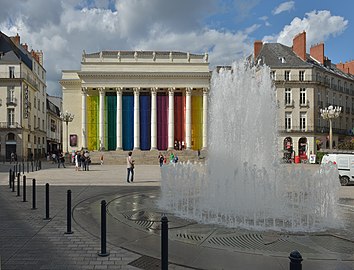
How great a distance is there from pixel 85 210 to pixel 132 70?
47.0 metres

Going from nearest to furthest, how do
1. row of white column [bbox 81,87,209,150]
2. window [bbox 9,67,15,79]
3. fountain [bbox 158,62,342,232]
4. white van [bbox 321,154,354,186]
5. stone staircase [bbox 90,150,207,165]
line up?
1. fountain [bbox 158,62,342,232]
2. white van [bbox 321,154,354,186]
3. stone staircase [bbox 90,150,207,165]
4. row of white column [bbox 81,87,209,150]
5. window [bbox 9,67,15,79]

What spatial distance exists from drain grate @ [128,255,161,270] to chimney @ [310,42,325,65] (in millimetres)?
66610

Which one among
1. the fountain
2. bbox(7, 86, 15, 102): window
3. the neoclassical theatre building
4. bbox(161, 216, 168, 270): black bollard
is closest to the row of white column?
the neoclassical theatre building

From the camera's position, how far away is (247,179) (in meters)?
10.3

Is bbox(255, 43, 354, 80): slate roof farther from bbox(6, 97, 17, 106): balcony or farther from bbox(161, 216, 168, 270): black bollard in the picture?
bbox(161, 216, 168, 270): black bollard

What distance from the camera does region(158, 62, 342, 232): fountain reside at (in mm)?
9398

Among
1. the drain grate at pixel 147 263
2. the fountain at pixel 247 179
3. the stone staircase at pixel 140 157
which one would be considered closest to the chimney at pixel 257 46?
the stone staircase at pixel 140 157

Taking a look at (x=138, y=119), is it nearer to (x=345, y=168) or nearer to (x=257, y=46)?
(x=257, y=46)

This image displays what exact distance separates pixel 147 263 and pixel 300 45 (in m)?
61.4

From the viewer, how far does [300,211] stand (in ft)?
33.2

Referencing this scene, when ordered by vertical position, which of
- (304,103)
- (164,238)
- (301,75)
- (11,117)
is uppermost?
(301,75)

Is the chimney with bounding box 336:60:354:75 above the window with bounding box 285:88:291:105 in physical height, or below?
above

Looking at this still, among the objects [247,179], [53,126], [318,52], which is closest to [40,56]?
[53,126]

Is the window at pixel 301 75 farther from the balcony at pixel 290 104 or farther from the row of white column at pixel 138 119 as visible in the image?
the row of white column at pixel 138 119
